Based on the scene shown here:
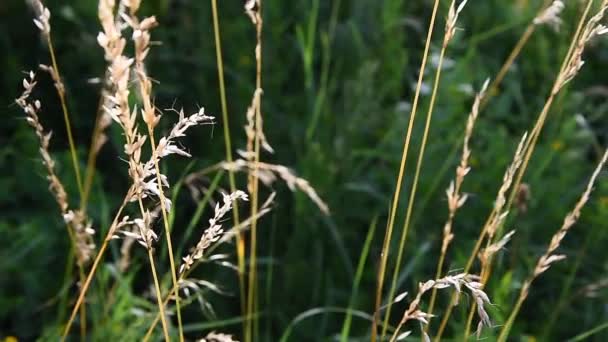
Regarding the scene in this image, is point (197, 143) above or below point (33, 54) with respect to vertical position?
below

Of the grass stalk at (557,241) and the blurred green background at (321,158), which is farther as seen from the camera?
the blurred green background at (321,158)

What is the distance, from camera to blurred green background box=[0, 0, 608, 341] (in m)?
2.14

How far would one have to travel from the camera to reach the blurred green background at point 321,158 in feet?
7.02

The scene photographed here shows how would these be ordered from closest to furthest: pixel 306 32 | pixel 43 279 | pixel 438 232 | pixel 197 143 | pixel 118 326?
pixel 118 326 < pixel 43 279 < pixel 438 232 < pixel 197 143 < pixel 306 32

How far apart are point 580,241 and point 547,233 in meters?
0.10

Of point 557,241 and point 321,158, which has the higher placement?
point 557,241

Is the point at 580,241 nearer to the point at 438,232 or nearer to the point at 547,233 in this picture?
the point at 547,233

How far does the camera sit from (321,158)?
7.34 feet

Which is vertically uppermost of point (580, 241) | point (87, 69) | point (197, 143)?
point (87, 69)

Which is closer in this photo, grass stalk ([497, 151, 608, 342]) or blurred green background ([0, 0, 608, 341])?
grass stalk ([497, 151, 608, 342])

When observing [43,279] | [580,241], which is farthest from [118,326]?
[580,241]

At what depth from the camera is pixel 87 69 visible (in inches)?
107

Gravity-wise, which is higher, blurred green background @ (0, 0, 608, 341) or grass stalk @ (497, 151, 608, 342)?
grass stalk @ (497, 151, 608, 342)

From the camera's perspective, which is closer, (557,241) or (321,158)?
(557,241)
